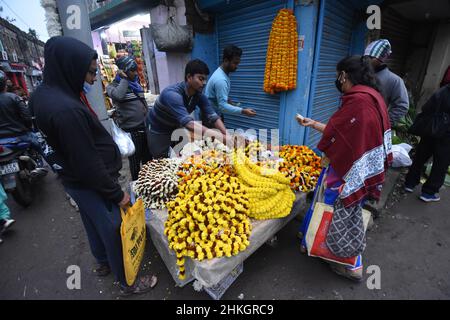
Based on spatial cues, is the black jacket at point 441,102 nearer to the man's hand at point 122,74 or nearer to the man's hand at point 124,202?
the man's hand at point 124,202

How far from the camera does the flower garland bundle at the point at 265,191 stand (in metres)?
2.00

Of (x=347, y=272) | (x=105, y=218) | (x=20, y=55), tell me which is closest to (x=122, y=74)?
(x=105, y=218)

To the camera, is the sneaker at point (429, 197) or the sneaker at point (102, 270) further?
the sneaker at point (429, 197)

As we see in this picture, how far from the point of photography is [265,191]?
2020mm

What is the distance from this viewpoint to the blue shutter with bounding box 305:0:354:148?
3561 mm

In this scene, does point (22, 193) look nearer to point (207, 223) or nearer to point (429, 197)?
point (207, 223)

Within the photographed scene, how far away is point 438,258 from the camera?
2490 mm

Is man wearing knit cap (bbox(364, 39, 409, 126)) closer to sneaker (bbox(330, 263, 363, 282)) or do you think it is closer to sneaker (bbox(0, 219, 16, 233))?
sneaker (bbox(330, 263, 363, 282))

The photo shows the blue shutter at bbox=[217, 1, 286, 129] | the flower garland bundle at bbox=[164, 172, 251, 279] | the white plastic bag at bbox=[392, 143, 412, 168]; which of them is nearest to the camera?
the flower garland bundle at bbox=[164, 172, 251, 279]

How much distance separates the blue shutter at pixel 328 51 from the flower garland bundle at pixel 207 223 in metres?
2.70

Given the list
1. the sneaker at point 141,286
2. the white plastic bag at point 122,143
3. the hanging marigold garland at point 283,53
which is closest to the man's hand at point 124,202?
the sneaker at point 141,286

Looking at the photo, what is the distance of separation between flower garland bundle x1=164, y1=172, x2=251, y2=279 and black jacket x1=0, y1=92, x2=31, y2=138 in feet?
11.7

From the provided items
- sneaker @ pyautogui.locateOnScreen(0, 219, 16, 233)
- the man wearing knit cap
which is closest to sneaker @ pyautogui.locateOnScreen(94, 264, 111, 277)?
sneaker @ pyautogui.locateOnScreen(0, 219, 16, 233)

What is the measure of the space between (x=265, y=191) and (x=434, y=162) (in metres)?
3.17
